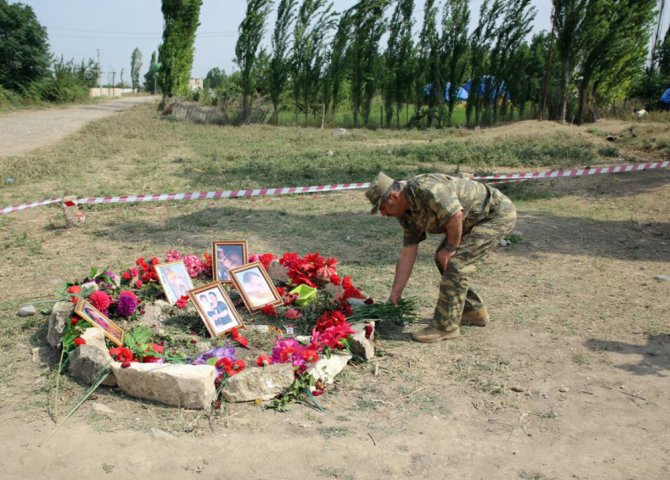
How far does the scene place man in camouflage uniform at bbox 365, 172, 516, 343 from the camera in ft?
14.2

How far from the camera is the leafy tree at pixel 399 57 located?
1069 inches

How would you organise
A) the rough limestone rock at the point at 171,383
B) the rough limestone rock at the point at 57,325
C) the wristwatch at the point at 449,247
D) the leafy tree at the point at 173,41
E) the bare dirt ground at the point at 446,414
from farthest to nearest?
the leafy tree at the point at 173,41
the wristwatch at the point at 449,247
the rough limestone rock at the point at 57,325
the rough limestone rock at the point at 171,383
the bare dirt ground at the point at 446,414

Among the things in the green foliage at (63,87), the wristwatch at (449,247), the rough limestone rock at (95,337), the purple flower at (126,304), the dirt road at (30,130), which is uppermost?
the green foliage at (63,87)

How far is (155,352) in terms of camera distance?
13.4 ft

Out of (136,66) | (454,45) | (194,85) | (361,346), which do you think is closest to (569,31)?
(454,45)

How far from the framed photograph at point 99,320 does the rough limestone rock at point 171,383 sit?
0.52 metres

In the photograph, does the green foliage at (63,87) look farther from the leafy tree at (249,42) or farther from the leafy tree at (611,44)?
the leafy tree at (611,44)

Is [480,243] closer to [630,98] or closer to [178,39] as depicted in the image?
[630,98]

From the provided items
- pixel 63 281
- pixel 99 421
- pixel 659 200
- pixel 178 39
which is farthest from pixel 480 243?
pixel 178 39

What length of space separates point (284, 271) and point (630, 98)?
2879 centimetres

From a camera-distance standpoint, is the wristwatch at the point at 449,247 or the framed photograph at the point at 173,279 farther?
the framed photograph at the point at 173,279

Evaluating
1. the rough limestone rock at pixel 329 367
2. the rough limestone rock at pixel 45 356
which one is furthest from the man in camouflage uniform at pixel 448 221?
the rough limestone rock at pixel 45 356

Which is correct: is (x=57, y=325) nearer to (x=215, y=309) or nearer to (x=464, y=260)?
(x=215, y=309)

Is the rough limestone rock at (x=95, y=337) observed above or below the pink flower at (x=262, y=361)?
above
